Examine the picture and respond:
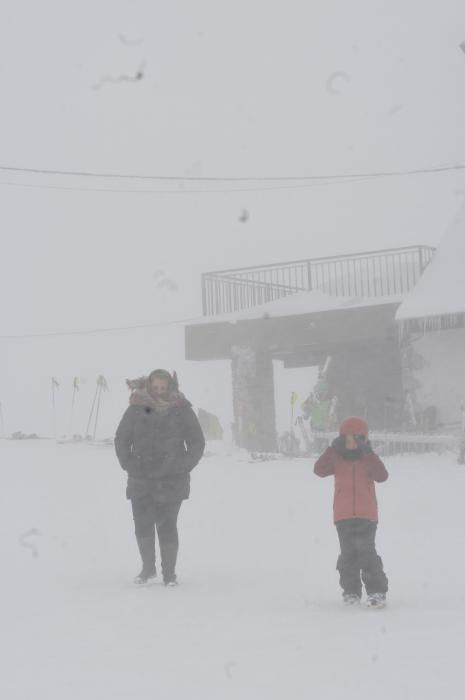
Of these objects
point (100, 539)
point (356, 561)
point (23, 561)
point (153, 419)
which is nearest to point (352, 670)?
point (356, 561)

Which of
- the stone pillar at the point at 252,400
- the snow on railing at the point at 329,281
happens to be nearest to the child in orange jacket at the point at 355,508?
the snow on railing at the point at 329,281

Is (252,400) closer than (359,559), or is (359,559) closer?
(359,559)

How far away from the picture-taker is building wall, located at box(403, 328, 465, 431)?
20516 millimetres

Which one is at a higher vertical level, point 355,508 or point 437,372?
point 437,372

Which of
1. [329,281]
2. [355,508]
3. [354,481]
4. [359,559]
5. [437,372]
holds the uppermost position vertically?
[329,281]

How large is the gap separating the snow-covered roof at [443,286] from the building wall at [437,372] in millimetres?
1326

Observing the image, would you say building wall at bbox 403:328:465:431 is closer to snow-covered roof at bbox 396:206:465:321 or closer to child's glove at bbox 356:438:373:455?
snow-covered roof at bbox 396:206:465:321

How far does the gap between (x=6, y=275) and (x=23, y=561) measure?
143327 millimetres

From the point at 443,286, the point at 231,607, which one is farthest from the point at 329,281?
the point at 231,607

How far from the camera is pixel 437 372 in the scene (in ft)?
68.3

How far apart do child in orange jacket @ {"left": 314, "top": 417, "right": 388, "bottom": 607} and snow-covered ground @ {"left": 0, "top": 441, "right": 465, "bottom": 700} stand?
0.22 m

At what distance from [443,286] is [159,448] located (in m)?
Answer: 13.1

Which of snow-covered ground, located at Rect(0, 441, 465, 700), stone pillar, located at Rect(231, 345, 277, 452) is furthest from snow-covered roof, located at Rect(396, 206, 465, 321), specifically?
snow-covered ground, located at Rect(0, 441, 465, 700)

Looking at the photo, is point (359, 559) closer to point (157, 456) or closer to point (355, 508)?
point (355, 508)
